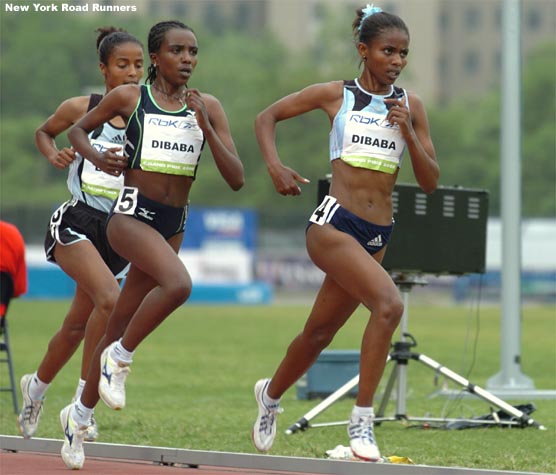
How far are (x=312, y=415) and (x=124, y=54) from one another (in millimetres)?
3103

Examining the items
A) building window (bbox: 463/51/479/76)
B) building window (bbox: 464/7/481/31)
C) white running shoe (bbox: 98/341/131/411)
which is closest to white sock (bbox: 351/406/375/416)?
white running shoe (bbox: 98/341/131/411)

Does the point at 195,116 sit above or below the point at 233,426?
above

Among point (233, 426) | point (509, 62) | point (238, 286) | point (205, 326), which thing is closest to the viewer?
point (233, 426)

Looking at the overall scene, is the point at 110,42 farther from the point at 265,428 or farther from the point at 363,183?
the point at 265,428

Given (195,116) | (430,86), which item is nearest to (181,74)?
(195,116)

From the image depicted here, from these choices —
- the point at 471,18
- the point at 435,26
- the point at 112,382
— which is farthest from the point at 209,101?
the point at 471,18

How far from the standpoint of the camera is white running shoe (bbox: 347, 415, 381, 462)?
28.1ft

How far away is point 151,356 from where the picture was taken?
2358cm

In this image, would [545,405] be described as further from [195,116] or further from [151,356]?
[151,356]

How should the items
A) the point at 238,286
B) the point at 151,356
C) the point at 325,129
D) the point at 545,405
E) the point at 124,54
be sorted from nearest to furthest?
the point at 124,54, the point at 545,405, the point at 151,356, the point at 238,286, the point at 325,129

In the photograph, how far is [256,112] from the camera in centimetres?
9188

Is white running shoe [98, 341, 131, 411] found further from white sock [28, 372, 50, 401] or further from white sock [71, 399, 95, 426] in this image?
white sock [28, 372, 50, 401]

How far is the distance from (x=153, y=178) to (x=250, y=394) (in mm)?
7780

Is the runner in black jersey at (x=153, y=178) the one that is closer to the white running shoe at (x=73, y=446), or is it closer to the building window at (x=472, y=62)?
the white running shoe at (x=73, y=446)
